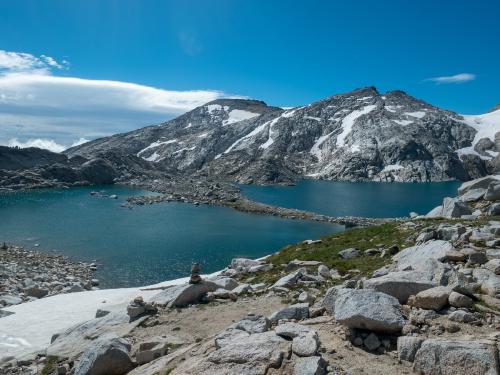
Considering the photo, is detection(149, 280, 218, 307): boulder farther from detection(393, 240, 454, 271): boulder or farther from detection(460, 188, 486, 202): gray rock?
detection(460, 188, 486, 202): gray rock

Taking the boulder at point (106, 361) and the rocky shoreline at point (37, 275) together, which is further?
the rocky shoreline at point (37, 275)

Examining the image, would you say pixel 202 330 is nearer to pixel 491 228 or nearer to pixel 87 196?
pixel 491 228

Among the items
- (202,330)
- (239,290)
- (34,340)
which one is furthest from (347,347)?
(34,340)

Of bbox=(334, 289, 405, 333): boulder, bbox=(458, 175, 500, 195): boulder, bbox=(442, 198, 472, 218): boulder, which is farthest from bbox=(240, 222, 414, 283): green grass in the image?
bbox=(458, 175, 500, 195): boulder

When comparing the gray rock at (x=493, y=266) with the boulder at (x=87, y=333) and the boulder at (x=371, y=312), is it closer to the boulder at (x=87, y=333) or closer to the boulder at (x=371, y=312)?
the boulder at (x=371, y=312)

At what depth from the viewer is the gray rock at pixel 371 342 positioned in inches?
424

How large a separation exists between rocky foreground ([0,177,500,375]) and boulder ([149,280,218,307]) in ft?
0.18

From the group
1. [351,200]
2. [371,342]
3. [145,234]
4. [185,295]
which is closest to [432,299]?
[371,342]

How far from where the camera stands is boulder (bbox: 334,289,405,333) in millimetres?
10938

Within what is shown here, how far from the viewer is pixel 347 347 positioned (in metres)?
10.9

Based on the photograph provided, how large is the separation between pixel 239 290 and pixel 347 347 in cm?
1038

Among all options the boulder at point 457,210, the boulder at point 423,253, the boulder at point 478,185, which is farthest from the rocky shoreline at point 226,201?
the boulder at point 423,253

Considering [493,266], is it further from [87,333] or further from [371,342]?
[87,333]

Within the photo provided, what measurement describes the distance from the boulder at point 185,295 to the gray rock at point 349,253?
378 inches
